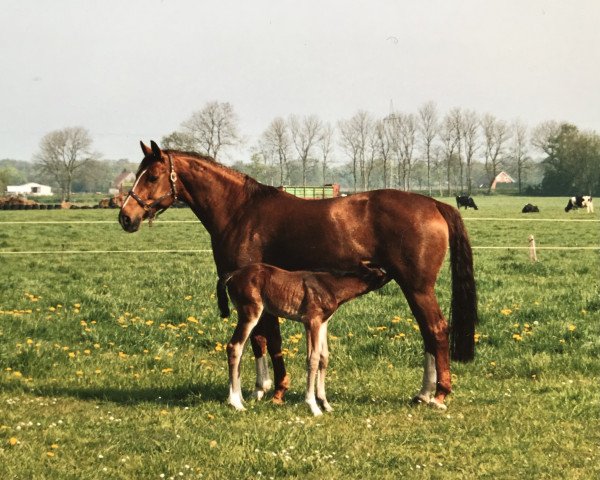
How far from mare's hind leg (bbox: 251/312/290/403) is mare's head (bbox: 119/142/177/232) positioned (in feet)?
5.88

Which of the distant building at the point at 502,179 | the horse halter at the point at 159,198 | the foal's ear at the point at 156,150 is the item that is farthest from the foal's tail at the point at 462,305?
the distant building at the point at 502,179

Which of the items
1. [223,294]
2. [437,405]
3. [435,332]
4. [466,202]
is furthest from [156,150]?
[466,202]

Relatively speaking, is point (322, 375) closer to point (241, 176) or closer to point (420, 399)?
point (420, 399)

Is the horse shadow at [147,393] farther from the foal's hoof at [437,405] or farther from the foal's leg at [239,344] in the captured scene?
the foal's hoof at [437,405]

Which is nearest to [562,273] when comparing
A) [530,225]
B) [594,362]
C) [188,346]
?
[594,362]

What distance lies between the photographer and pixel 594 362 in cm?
961

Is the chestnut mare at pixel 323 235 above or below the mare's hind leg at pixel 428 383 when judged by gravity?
above

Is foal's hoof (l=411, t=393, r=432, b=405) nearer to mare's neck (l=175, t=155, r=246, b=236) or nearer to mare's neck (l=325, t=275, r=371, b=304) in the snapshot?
mare's neck (l=325, t=275, r=371, b=304)

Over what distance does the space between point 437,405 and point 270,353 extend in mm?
1926

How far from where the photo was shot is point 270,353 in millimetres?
8258

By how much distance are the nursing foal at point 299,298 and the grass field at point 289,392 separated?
1.47 ft

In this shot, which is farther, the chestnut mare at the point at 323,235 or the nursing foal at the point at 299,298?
the chestnut mare at the point at 323,235

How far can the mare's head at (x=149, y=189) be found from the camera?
27.2ft

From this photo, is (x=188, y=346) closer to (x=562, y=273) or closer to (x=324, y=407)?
(x=324, y=407)
